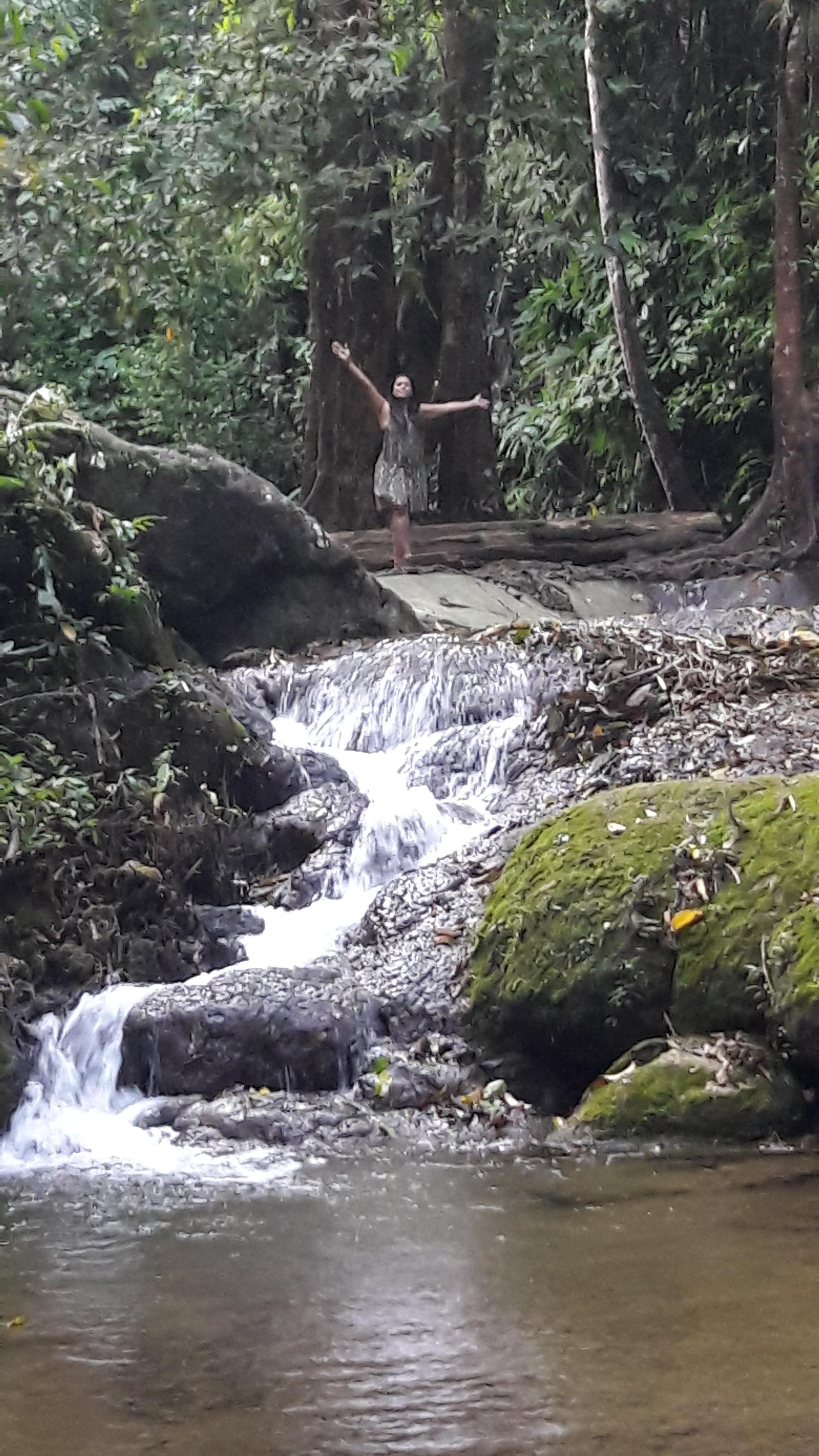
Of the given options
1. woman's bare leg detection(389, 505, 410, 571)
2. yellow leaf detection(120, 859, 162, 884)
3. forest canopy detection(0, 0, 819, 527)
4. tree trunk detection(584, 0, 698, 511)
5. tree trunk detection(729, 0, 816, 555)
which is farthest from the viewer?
tree trunk detection(584, 0, 698, 511)

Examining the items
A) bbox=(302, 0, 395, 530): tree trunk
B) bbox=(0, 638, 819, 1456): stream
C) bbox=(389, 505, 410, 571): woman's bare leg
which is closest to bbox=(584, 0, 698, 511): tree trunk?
bbox=(302, 0, 395, 530): tree trunk

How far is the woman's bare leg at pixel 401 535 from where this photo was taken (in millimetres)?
12781

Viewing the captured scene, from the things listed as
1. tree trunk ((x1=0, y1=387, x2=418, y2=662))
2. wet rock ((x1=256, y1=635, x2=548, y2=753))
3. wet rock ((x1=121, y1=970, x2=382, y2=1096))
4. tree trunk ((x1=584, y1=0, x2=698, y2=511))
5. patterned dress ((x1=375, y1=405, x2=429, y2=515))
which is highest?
tree trunk ((x1=584, y1=0, x2=698, y2=511))

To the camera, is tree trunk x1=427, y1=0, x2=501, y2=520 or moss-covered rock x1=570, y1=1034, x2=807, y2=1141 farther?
tree trunk x1=427, y1=0, x2=501, y2=520

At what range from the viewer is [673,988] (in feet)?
17.2

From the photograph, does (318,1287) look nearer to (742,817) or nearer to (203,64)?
(742,817)

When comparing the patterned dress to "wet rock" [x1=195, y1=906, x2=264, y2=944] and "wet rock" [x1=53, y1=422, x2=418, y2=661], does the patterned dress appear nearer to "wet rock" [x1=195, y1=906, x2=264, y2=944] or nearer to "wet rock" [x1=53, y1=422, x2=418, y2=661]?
"wet rock" [x1=53, y1=422, x2=418, y2=661]

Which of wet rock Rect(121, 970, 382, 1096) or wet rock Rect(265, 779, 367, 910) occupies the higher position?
wet rock Rect(265, 779, 367, 910)

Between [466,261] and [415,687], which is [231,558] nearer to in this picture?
[415,687]

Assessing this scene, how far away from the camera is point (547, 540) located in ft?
45.1

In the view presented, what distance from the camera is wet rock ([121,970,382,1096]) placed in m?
5.65

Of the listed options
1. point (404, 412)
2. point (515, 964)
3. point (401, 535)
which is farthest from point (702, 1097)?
point (404, 412)

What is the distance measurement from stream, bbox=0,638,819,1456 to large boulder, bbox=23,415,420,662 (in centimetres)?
499

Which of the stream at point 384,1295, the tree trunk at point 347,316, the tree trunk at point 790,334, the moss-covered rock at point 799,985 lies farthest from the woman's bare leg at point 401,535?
the moss-covered rock at point 799,985
